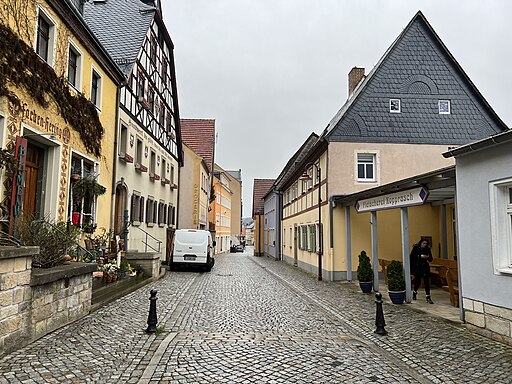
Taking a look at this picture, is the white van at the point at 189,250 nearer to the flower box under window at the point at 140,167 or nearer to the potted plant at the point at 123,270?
the flower box under window at the point at 140,167

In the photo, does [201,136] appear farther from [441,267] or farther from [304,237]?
[441,267]

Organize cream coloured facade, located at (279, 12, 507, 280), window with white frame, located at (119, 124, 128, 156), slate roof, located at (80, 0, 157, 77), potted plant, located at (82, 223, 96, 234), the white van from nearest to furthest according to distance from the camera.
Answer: potted plant, located at (82, 223, 96, 234) → cream coloured facade, located at (279, 12, 507, 280) → window with white frame, located at (119, 124, 128, 156) → slate roof, located at (80, 0, 157, 77) → the white van

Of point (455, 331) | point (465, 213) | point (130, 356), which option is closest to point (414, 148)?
point (465, 213)

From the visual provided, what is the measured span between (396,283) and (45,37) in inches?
409

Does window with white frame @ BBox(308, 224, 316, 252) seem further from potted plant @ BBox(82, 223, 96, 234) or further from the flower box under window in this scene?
potted plant @ BBox(82, 223, 96, 234)

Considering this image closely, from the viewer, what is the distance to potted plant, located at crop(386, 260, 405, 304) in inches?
448

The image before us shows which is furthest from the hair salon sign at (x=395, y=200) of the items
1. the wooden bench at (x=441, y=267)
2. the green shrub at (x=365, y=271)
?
the wooden bench at (x=441, y=267)

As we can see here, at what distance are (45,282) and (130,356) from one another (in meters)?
1.84

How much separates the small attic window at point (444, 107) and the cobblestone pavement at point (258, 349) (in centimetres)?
1082

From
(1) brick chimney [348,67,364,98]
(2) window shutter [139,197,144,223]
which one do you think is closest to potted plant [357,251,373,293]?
(2) window shutter [139,197,144,223]

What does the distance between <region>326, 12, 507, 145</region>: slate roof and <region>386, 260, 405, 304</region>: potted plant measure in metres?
7.57

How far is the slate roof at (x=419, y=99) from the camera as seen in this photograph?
722 inches

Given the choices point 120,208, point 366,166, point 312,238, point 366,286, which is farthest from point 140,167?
point 366,286

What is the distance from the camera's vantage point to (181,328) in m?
8.33
